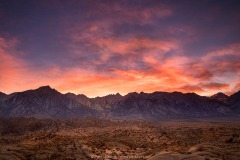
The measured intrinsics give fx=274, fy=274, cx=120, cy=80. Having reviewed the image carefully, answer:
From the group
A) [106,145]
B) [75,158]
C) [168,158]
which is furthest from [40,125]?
[168,158]

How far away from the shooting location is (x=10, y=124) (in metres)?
192

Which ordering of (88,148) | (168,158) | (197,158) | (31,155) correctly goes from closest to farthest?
(197,158) → (168,158) → (31,155) → (88,148)

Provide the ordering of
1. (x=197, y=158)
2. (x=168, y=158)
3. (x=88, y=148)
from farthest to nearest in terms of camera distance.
Answer: (x=88, y=148) < (x=168, y=158) < (x=197, y=158)

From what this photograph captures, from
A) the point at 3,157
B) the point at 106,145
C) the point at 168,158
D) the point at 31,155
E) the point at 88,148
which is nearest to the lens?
the point at 168,158

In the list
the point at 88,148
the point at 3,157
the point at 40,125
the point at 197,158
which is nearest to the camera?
the point at 197,158

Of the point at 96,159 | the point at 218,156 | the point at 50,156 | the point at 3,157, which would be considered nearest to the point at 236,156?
the point at 218,156

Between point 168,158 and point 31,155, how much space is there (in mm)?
23765

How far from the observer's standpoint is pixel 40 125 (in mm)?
192125

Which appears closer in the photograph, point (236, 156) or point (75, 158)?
point (236, 156)

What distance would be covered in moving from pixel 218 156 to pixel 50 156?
91.7ft

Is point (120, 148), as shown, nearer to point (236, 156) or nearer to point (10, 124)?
point (236, 156)

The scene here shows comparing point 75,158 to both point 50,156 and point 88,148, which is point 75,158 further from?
point 88,148

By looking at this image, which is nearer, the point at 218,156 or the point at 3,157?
the point at 218,156

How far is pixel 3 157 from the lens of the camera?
1588 inches
